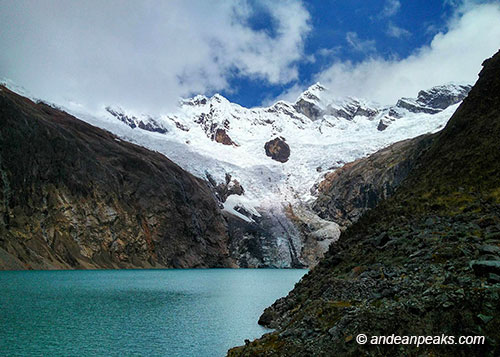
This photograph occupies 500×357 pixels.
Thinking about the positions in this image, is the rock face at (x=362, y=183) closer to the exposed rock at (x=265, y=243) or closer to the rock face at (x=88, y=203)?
the exposed rock at (x=265, y=243)

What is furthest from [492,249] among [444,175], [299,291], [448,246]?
[299,291]

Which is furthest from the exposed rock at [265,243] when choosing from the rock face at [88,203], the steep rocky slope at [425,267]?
the steep rocky slope at [425,267]

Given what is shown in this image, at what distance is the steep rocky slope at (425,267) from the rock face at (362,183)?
112 m

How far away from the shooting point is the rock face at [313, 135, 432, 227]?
456ft

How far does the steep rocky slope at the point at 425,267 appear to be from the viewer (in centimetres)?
989

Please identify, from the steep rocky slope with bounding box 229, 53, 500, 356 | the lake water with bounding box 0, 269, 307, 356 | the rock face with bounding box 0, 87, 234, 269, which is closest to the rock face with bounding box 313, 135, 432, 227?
the rock face with bounding box 0, 87, 234, 269

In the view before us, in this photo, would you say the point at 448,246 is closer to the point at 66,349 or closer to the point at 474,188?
the point at 474,188

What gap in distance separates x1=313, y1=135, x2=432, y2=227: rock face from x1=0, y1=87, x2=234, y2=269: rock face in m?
54.2

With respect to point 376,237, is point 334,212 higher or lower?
higher

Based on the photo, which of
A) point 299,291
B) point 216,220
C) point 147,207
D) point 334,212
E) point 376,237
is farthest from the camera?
point 334,212

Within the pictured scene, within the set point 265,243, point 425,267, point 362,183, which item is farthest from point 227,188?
point 425,267

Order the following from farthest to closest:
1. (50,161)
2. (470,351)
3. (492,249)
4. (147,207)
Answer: (147,207), (50,161), (492,249), (470,351)

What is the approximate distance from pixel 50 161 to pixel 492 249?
321ft

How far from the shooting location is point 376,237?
20.4 m
